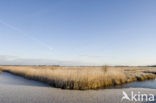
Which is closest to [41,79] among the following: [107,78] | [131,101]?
[107,78]

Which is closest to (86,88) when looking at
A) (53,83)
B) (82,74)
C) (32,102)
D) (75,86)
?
(75,86)

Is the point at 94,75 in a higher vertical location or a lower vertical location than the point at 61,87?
higher

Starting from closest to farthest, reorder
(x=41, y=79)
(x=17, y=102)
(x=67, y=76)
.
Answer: (x=17, y=102) < (x=67, y=76) < (x=41, y=79)

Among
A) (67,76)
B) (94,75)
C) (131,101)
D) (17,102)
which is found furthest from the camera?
(94,75)

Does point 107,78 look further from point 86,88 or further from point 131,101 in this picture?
point 131,101

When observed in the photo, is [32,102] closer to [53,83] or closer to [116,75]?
[53,83]

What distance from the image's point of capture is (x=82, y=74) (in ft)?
33.0

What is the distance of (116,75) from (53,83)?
20.9 ft

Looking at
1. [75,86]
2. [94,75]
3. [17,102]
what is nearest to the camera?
[17,102]

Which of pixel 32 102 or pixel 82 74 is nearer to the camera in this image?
pixel 32 102

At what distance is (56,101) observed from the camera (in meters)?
5.57

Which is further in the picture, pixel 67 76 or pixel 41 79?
pixel 41 79

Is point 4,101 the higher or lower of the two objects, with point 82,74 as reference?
lower

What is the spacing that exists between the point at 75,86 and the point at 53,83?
2359 millimetres
